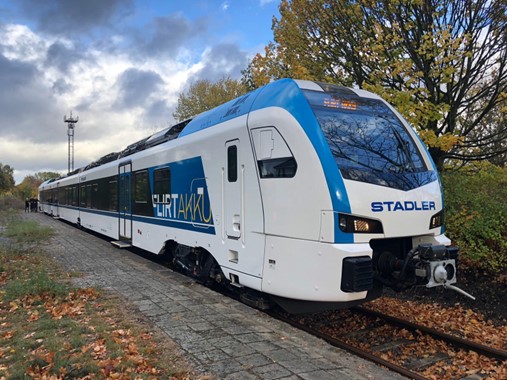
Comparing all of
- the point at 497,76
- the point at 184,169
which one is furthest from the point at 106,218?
the point at 497,76

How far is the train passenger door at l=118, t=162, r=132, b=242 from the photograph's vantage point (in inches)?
472

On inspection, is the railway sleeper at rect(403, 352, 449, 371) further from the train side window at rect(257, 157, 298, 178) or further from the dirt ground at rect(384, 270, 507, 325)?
the train side window at rect(257, 157, 298, 178)

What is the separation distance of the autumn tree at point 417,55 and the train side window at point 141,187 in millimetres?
4796

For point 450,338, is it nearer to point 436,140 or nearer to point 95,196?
point 436,140

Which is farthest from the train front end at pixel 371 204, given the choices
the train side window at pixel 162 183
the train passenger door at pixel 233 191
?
the train side window at pixel 162 183

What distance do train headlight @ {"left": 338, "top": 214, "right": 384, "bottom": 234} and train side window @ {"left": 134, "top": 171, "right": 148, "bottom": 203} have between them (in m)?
6.67

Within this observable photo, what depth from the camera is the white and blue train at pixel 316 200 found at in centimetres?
494

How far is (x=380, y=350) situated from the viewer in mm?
5547

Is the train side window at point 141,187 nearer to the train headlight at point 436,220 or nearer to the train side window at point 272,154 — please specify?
the train side window at point 272,154

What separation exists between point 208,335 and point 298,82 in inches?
135

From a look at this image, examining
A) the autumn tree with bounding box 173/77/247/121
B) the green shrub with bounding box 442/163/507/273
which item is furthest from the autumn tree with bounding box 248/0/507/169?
the autumn tree with bounding box 173/77/247/121

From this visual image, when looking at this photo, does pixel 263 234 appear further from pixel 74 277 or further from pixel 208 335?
pixel 74 277

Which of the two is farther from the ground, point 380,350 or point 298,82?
point 298,82

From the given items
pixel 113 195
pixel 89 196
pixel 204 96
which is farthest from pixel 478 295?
pixel 204 96
